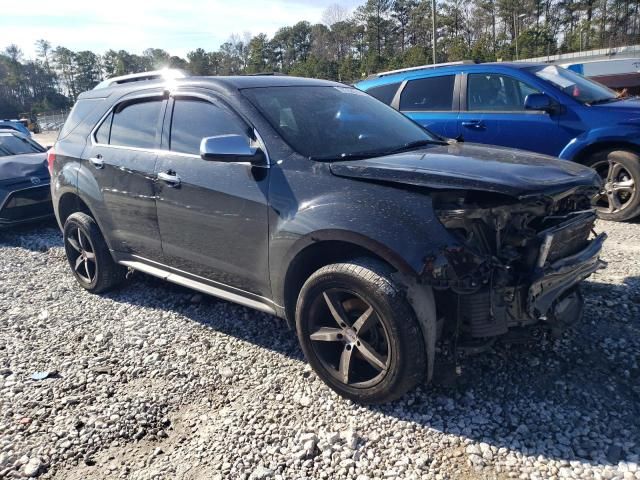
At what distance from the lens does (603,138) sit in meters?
5.77

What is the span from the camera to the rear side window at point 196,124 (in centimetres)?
355

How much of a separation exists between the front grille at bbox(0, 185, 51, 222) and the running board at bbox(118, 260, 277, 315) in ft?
12.5

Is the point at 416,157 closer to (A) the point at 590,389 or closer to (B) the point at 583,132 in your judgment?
(A) the point at 590,389

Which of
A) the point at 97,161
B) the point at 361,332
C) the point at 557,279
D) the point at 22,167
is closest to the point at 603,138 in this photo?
the point at 557,279

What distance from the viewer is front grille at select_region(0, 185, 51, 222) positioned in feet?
24.1

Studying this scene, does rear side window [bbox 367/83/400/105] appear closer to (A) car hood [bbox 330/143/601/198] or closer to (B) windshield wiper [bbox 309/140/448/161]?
(B) windshield wiper [bbox 309/140/448/161]

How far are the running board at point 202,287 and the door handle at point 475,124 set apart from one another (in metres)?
4.20

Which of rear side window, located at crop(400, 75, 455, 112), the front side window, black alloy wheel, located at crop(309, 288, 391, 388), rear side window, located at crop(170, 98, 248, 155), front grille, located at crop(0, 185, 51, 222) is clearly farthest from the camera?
front grille, located at crop(0, 185, 51, 222)

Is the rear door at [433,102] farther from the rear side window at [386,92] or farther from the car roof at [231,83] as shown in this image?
the car roof at [231,83]

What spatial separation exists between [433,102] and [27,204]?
230 inches

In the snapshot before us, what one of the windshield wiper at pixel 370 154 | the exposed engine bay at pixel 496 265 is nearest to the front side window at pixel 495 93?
the windshield wiper at pixel 370 154

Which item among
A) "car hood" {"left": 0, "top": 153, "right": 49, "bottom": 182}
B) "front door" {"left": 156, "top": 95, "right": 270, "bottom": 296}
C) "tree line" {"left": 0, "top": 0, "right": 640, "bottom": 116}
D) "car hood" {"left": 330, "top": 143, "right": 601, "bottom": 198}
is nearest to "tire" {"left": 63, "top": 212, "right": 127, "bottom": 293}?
"front door" {"left": 156, "top": 95, "right": 270, "bottom": 296}

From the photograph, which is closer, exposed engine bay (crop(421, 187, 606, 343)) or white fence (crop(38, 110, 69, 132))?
exposed engine bay (crop(421, 187, 606, 343))

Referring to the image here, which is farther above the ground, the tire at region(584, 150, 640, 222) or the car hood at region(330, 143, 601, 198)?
the car hood at region(330, 143, 601, 198)
